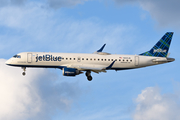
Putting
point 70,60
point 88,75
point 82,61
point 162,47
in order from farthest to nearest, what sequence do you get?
point 162,47, point 88,75, point 82,61, point 70,60

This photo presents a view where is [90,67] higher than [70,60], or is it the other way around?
[70,60]

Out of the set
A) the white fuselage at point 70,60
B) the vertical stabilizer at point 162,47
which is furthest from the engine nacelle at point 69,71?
the vertical stabilizer at point 162,47

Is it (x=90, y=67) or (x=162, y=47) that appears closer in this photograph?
(x=90, y=67)

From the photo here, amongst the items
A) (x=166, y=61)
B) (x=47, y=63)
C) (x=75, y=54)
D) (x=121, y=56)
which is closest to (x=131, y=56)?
(x=121, y=56)

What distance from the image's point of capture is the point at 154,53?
66438 mm

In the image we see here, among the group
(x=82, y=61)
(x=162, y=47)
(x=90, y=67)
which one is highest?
(x=162, y=47)

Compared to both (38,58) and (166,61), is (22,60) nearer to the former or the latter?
(38,58)

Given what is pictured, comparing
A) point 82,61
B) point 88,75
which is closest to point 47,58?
point 82,61

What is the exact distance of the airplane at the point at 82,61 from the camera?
6034 centimetres

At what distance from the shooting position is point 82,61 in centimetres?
6153

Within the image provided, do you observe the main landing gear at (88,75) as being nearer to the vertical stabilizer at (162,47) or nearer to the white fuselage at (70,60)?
the white fuselage at (70,60)

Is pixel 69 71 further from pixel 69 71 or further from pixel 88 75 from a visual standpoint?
pixel 88 75

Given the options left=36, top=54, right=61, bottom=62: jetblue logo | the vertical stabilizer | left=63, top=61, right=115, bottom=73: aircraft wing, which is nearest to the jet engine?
left=63, top=61, right=115, bottom=73: aircraft wing

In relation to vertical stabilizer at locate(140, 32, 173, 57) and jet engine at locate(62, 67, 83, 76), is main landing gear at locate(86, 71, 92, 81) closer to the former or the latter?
jet engine at locate(62, 67, 83, 76)
